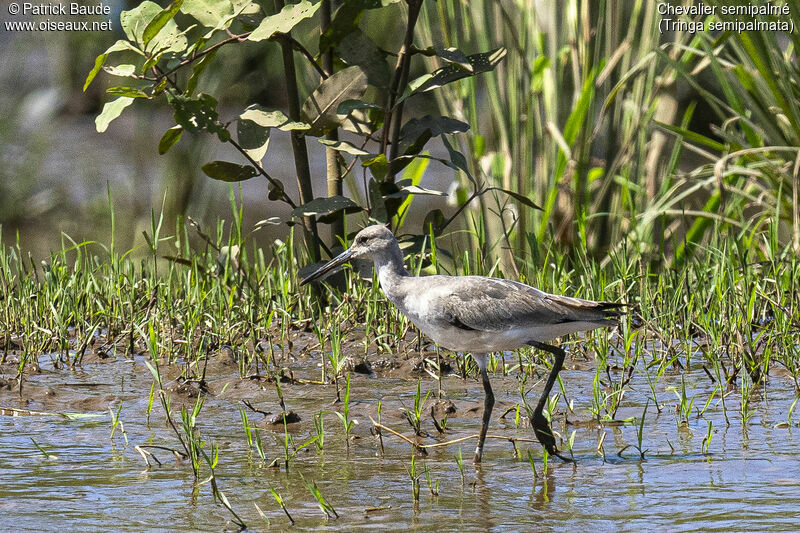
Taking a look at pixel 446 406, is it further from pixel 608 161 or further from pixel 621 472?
pixel 608 161

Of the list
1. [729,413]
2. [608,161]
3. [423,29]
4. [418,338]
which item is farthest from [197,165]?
[729,413]

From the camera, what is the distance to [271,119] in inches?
206

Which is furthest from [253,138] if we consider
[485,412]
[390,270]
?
[485,412]

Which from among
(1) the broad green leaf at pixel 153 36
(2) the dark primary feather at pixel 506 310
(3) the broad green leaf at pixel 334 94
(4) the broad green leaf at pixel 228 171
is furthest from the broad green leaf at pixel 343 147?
(2) the dark primary feather at pixel 506 310

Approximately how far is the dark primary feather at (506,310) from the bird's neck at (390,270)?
0.34 metres

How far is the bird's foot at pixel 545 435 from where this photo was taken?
11.7 ft

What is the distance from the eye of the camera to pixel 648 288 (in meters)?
5.40

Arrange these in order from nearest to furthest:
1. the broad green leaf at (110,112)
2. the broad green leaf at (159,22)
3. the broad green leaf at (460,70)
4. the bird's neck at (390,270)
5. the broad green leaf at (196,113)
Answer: the bird's neck at (390,270), the broad green leaf at (159,22), the broad green leaf at (110,112), the broad green leaf at (196,113), the broad green leaf at (460,70)

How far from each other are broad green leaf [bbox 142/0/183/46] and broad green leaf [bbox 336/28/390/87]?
0.94 metres

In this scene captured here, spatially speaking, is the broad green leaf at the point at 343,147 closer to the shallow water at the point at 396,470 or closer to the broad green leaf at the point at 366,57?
the broad green leaf at the point at 366,57

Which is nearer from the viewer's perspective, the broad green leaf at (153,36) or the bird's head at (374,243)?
the bird's head at (374,243)

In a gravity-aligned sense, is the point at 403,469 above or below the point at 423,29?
below

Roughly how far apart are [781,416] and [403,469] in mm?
1454

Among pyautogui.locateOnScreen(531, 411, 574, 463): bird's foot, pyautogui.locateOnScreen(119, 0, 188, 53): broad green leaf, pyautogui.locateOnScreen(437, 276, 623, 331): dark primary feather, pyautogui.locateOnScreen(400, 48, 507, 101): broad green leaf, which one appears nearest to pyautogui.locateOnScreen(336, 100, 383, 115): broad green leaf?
pyautogui.locateOnScreen(400, 48, 507, 101): broad green leaf
